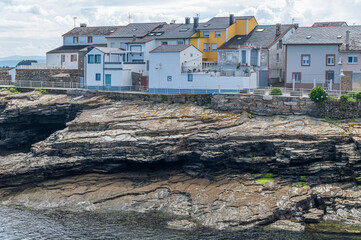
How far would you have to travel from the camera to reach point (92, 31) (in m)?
97.6

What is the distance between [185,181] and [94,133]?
11555 millimetres

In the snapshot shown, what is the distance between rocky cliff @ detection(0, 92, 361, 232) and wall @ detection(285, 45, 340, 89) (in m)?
13.6

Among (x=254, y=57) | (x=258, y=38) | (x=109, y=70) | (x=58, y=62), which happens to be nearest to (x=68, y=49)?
(x=58, y=62)

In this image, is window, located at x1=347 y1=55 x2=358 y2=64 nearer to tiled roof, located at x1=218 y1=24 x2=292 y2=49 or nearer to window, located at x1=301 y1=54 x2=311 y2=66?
window, located at x1=301 y1=54 x2=311 y2=66

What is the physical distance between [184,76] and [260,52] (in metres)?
11.3

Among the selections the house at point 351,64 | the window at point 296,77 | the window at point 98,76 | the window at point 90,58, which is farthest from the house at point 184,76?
the house at point 351,64

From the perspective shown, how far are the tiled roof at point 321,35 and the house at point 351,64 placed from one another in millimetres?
1252

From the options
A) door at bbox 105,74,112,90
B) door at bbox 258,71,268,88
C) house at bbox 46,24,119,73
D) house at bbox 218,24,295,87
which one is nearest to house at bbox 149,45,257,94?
door at bbox 258,71,268,88

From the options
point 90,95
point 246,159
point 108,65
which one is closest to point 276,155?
point 246,159

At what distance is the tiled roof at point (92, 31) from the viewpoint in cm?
9584

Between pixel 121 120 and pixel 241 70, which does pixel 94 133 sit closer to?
pixel 121 120

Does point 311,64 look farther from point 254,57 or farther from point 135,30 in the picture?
point 135,30

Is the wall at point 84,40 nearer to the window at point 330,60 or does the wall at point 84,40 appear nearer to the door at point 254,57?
the door at point 254,57

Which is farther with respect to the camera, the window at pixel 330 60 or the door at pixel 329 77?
the window at pixel 330 60
